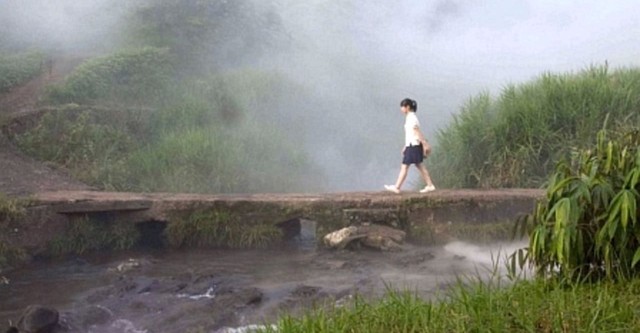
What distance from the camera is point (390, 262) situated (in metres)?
9.03

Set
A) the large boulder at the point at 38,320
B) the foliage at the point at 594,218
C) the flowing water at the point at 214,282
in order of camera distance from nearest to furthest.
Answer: the foliage at the point at 594,218 → the large boulder at the point at 38,320 → the flowing water at the point at 214,282

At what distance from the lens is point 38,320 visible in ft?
22.7

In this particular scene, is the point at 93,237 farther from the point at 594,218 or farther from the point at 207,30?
the point at 207,30

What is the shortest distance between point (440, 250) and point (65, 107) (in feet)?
23.3

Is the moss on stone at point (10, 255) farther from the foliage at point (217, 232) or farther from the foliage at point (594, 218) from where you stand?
the foliage at point (594, 218)

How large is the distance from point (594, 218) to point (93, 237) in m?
7.06

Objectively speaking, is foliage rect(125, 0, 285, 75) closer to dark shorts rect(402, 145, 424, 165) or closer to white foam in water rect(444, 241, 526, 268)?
dark shorts rect(402, 145, 424, 165)

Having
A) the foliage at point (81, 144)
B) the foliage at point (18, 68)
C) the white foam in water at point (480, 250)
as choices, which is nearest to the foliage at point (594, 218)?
the white foam in water at point (480, 250)

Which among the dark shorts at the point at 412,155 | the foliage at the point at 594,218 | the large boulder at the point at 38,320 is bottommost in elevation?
the large boulder at the point at 38,320

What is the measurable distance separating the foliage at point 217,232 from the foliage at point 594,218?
5622mm

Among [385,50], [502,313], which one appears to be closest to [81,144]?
[385,50]

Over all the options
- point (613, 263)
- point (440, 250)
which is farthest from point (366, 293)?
point (613, 263)

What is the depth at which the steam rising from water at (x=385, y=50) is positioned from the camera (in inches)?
616

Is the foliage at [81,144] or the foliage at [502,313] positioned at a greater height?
the foliage at [81,144]
